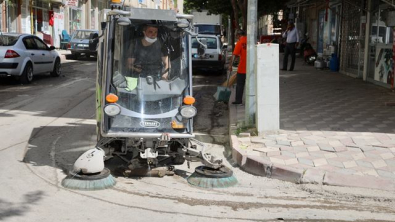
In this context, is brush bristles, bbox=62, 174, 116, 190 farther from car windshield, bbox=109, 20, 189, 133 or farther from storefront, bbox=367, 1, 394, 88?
storefront, bbox=367, 1, 394, 88

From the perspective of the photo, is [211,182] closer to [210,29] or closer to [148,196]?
[148,196]

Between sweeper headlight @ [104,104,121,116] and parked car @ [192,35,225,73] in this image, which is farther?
parked car @ [192,35,225,73]

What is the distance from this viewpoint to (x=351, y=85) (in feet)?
50.3

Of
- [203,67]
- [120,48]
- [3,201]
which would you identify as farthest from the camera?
[203,67]

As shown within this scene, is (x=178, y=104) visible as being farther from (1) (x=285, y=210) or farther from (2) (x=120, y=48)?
(1) (x=285, y=210)

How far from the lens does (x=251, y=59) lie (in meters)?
9.10

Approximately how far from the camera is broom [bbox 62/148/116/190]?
19.5 ft

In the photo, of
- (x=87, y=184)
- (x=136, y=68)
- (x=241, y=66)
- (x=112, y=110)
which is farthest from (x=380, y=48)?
(x=87, y=184)

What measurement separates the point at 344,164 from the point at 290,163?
735mm

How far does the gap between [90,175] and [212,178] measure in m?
1.46

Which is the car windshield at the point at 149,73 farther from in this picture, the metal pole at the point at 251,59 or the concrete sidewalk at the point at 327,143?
the metal pole at the point at 251,59

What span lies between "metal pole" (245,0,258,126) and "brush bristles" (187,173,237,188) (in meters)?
2.88

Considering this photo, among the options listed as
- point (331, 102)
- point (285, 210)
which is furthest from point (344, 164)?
point (331, 102)

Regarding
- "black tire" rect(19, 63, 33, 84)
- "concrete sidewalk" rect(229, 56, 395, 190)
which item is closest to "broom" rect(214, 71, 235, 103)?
"concrete sidewalk" rect(229, 56, 395, 190)
